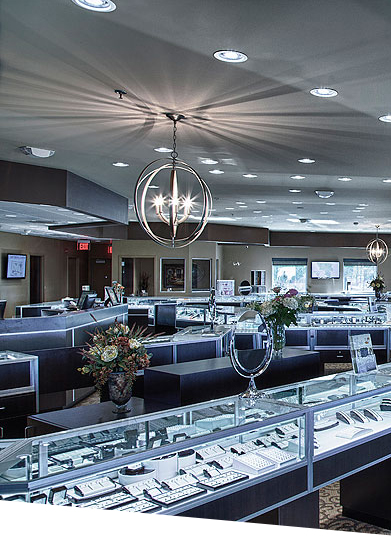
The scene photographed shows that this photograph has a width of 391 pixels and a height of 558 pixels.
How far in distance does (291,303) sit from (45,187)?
4005mm

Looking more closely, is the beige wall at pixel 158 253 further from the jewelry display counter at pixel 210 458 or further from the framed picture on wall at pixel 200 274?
the jewelry display counter at pixel 210 458

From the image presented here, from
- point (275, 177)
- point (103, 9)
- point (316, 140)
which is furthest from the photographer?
point (275, 177)

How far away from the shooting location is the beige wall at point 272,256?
2064 centimetres

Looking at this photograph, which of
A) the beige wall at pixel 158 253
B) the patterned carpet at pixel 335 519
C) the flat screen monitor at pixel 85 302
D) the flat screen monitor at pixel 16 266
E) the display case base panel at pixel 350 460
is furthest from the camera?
the flat screen monitor at pixel 16 266

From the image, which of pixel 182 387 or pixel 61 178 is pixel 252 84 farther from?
pixel 61 178

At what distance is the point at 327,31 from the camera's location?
3166 millimetres

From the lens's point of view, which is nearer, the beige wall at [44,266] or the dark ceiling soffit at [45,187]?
the dark ceiling soffit at [45,187]

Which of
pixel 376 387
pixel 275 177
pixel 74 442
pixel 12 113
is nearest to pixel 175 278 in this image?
pixel 275 177

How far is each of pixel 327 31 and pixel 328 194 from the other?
681cm

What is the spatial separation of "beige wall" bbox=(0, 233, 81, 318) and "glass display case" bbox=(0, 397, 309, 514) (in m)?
15.4

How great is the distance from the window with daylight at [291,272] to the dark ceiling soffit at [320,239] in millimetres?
1927

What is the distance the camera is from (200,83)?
4148mm

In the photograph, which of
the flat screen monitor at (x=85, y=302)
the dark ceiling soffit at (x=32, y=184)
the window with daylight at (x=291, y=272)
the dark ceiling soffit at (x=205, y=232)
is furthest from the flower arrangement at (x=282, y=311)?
the window with daylight at (x=291, y=272)

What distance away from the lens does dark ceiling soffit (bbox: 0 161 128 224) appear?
23.2 ft
